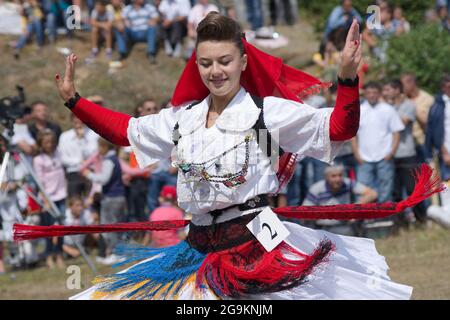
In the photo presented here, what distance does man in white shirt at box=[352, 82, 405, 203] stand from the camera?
10812 mm

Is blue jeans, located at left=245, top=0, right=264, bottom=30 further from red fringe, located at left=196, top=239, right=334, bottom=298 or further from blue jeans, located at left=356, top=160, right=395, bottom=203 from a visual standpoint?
red fringe, located at left=196, top=239, right=334, bottom=298

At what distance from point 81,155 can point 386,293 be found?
6491 mm

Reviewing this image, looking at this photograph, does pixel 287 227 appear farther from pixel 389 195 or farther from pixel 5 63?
pixel 5 63

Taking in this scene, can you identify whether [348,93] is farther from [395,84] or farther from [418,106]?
[418,106]

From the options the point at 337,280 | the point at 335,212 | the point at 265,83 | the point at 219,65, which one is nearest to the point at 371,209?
the point at 335,212

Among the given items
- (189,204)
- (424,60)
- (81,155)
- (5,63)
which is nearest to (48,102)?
(5,63)

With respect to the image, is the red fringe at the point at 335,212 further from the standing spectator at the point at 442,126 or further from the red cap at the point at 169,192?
the standing spectator at the point at 442,126

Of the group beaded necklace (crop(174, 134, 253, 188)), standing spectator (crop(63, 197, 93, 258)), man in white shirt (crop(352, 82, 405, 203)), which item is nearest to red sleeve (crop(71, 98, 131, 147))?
beaded necklace (crop(174, 134, 253, 188))

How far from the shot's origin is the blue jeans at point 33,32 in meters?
16.6

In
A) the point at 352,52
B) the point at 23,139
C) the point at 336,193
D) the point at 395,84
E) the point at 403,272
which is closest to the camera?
the point at 352,52

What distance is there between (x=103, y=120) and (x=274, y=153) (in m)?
1.03

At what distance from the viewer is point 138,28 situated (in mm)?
16031

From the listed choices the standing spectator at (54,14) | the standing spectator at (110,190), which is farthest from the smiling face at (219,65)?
the standing spectator at (54,14)

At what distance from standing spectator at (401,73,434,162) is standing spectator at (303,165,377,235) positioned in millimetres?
1064
